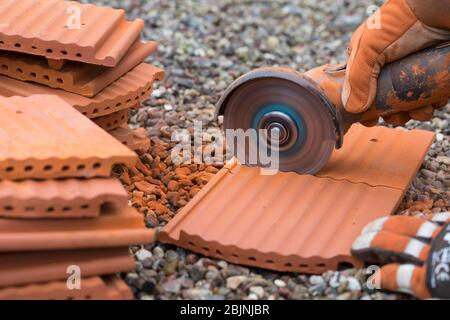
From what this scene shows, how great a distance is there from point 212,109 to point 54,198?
2.39 metres

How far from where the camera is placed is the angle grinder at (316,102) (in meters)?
3.96

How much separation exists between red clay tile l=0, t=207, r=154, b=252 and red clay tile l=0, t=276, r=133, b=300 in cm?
14

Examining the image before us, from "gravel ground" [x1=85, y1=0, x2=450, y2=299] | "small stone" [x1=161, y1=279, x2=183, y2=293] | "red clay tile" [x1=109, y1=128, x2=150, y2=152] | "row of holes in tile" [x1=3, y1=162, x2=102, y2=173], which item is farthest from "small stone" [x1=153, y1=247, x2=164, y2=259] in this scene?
"red clay tile" [x1=109, y1=128, x2=150, y2=152]

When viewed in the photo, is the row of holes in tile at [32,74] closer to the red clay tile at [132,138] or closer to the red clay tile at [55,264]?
the red clay tile at [132,138]

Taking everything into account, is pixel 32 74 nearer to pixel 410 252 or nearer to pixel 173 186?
pixel 173 186

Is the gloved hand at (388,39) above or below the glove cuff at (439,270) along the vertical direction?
above

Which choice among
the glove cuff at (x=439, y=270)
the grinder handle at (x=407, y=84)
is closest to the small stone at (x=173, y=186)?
the grinder handle at (x=407, y=84)

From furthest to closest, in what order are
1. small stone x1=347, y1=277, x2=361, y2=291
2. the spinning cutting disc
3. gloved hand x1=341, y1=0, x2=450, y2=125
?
the spinning cutting disc → gloved hand x1=341, y1=0, x2=450, y2=125 → small stone x1=347, y1=277, x2=361, y2=291

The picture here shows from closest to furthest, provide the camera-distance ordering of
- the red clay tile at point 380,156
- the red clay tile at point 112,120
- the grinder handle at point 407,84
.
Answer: the grinder handle at point 407,84, the red clay tile at point 380,156, the red clay tile at point 112,120

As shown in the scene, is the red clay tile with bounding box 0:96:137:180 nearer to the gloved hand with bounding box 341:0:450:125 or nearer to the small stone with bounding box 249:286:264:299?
the small stone with bounding box 249:286:264:299

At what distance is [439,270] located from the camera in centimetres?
324

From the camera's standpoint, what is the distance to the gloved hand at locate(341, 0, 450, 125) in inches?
150

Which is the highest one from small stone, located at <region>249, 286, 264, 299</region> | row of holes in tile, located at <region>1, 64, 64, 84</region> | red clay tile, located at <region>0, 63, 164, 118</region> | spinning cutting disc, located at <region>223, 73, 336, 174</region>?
row of holes in tile, located at <region>1, 64, 64, 84</region>
